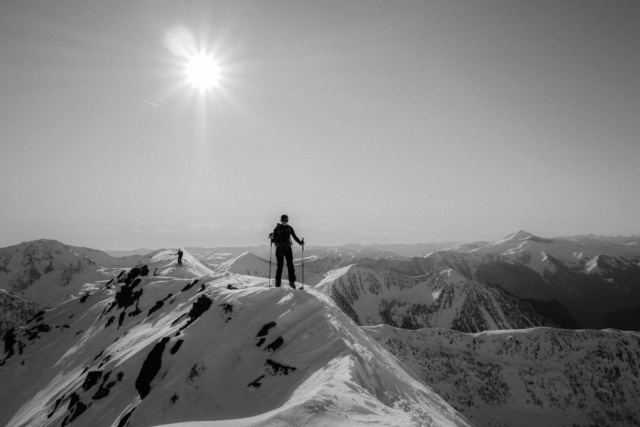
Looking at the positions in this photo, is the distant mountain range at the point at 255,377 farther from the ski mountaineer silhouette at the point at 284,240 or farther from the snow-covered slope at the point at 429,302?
the snow-covered slope at the point at 429,302

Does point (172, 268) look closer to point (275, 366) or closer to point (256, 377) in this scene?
point (256, 377)

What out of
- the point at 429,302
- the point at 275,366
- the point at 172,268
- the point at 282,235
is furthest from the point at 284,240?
the point at 429,302

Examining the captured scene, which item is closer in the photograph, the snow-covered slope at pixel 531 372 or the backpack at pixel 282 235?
the backpack at pixel 282 235

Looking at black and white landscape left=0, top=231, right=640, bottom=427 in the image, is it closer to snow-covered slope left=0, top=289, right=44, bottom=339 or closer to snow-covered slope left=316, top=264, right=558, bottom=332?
snow-covered slope left=0, top=289, right=44, bottom=339

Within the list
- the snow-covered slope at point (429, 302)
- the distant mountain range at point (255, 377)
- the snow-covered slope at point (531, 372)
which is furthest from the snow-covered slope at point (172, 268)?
the snow-covered slope at point (429, 302)

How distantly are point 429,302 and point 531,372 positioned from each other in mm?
150589

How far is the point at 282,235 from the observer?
1633 cm

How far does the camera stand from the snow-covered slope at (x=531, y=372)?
3030 centimetres

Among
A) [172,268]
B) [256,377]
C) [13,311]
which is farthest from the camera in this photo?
[13,311]

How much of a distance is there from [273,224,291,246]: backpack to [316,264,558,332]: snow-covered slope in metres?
152

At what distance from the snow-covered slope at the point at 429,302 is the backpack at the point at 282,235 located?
152377mm

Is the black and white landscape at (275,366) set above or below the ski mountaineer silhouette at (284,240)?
below

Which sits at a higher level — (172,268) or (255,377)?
(172,268)

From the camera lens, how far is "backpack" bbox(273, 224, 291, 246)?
53.3 feet
